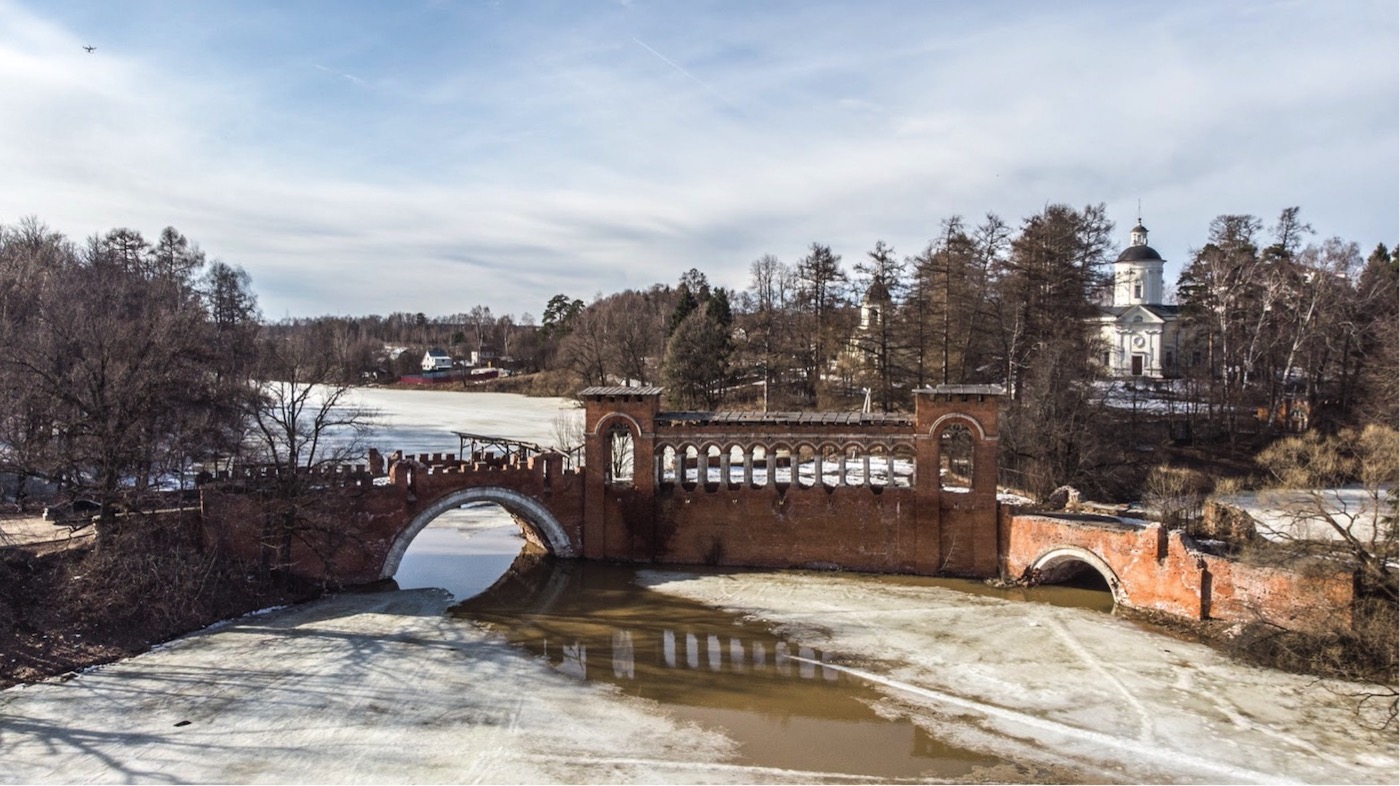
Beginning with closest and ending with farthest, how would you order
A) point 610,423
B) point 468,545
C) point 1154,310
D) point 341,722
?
1. point 341,722
2. point 610,423
3. point 468,545
4. point 1154,310

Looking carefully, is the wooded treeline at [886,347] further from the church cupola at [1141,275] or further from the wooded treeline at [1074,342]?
the church cupola at [1141,275]

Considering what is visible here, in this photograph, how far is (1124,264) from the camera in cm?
5700

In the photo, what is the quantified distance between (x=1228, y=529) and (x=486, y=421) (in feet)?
137

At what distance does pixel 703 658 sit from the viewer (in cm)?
1642

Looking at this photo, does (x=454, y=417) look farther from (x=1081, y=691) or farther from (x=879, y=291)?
(x=1081, y=691)

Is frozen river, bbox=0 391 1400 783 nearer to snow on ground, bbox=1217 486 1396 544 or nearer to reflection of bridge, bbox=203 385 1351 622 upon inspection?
reflection of bridge, bbox=203 385 1351 622

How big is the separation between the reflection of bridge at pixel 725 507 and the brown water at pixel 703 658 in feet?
2.82

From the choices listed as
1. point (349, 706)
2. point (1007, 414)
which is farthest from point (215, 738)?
point (1007, 414)

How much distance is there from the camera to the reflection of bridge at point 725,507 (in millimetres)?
20344

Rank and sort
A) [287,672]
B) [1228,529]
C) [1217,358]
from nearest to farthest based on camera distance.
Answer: [287,672] → [1228,529] → [1217,358]

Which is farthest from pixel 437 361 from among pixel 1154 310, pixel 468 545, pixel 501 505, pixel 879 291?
pixel 501 505

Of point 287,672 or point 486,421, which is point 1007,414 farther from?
point 486,421

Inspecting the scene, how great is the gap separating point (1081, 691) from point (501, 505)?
14881mm

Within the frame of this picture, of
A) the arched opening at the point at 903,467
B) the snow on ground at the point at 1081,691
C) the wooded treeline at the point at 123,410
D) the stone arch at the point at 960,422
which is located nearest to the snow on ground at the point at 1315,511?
the snow on ground at the point at 1081,691
